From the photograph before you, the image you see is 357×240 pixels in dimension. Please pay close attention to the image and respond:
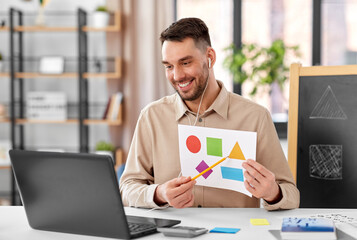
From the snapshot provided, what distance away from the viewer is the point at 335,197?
195 centimetres

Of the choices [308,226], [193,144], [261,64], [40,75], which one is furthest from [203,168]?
[40,75]

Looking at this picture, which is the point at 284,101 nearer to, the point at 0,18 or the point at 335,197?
the point at 335,197

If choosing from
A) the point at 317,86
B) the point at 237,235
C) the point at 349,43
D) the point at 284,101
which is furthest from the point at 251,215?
the point at 349,43

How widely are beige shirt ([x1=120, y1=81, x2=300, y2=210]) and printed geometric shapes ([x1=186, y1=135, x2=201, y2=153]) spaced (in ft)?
0.84

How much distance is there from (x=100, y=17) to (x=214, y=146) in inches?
101

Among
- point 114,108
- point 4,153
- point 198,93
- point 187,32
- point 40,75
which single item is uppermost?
point 187,32

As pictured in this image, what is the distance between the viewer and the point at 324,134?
6.45 feet

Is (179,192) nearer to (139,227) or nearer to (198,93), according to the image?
(139,227)

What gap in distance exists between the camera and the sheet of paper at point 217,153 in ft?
4.73

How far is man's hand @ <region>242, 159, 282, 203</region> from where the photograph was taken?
139 cm

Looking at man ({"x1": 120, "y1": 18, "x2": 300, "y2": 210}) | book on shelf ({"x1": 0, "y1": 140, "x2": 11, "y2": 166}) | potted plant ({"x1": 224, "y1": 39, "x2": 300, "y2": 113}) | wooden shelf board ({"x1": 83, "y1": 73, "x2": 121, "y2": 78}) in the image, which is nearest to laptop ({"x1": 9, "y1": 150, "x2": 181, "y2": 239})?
man ({"x1": 120, "y1": 18, "x2": 300, "y2": 210})

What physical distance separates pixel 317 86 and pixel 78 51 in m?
2.33

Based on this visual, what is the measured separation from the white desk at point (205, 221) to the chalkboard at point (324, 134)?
1.44 feet

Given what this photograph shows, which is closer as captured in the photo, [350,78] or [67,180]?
[67,180]
